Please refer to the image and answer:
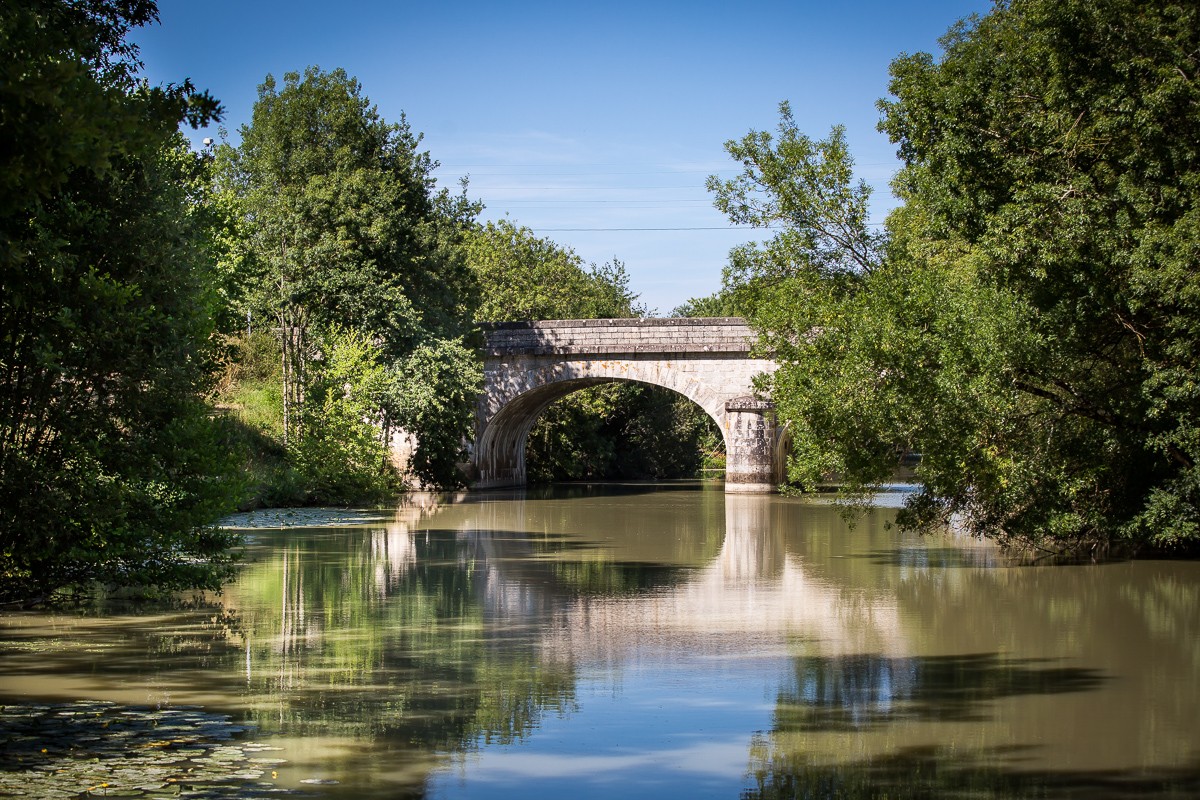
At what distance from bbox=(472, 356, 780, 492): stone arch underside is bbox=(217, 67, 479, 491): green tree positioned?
2.10 m

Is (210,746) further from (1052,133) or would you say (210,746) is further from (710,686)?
(1052,133)

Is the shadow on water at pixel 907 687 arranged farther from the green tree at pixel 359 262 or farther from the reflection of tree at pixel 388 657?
the green tree at pixel 359 262

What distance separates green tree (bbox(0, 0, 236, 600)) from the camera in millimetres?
10016

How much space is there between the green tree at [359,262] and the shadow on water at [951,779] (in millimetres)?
22808

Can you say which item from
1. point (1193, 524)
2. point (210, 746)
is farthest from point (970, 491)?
point (210, 746)

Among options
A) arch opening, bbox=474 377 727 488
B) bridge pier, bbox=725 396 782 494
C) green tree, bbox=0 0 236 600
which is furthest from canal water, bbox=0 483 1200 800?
arch opening, bbox=474 377 727 488

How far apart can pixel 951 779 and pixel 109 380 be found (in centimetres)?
760

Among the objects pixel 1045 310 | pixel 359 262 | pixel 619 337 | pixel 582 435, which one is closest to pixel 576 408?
pixel 582 435

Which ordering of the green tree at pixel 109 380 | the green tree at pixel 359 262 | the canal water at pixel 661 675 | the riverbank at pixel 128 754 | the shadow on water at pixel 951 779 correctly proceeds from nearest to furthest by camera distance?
the riverbank at pixel 128 754 → the shadow on water at pixel 951 779 → the canal water at pixel 661 675 → the green tree at pixel 109 380 → the green tree at pixel 359 262

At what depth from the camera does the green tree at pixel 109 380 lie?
10016 mm

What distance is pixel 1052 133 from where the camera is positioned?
1445cm

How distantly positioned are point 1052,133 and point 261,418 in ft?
66.7

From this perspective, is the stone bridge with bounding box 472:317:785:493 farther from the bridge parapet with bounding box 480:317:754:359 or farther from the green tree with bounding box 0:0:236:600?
the green tree with bounding box 0:0:236:600

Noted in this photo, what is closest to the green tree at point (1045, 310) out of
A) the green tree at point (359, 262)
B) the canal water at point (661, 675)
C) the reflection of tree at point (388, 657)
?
the canal water at point (661, 675)
